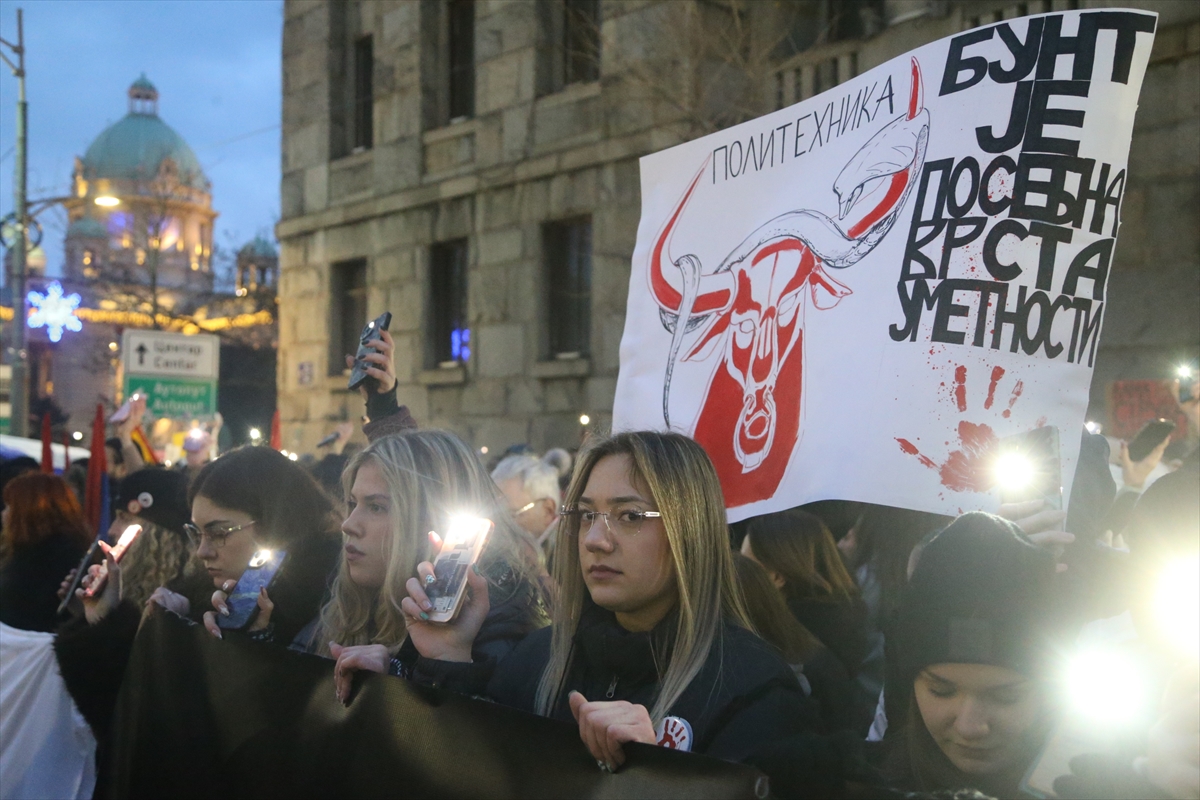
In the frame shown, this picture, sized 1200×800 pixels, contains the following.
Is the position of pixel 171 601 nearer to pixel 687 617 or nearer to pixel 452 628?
pixel 452 628

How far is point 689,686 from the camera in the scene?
7.23 feet

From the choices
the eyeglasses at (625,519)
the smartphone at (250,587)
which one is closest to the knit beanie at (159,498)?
the smartphone at (250,587)

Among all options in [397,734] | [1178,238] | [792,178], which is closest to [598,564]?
[397,734]

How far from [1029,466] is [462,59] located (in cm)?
1296

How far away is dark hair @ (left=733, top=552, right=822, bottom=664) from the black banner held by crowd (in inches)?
56.0

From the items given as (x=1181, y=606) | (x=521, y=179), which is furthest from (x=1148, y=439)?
(x=521, y=179)

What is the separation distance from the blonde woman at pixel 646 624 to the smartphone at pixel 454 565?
0.11ft

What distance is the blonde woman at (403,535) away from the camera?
302 cm

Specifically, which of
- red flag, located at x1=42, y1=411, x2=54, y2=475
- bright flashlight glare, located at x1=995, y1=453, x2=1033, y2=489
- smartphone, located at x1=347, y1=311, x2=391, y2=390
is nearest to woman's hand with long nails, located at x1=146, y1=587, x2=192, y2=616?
smartphone, located at x1=347, y1=311, x2=391, y2=390

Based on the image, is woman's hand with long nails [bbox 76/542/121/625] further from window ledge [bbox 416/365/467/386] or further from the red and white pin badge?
window ledge [bbox 416/365/467/386]

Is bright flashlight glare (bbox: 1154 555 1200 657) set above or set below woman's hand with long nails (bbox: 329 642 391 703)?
above

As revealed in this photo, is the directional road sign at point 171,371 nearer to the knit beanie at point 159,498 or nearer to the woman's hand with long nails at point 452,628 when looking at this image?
the knit beanie at point 159,498

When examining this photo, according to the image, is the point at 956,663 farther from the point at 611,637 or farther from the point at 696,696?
the point at 611,637

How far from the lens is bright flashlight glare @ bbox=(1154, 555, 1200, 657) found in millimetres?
1859
